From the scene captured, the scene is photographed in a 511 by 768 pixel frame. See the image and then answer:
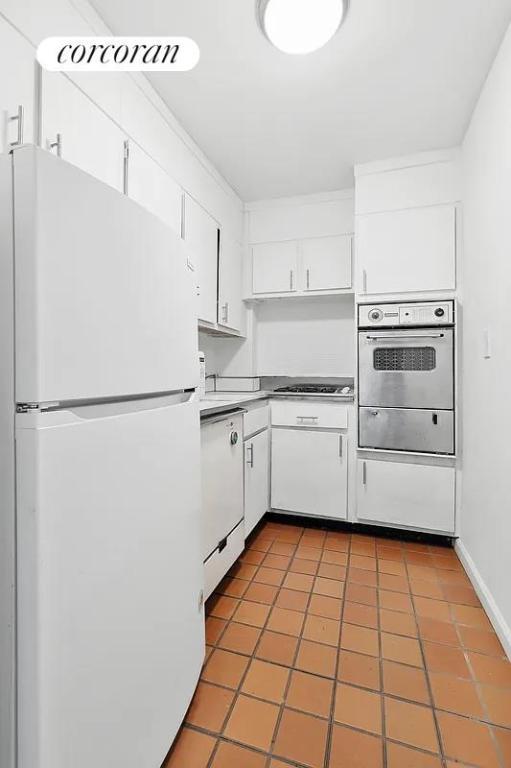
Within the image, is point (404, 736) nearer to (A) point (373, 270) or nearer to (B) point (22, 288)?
(B) point (22, 288)

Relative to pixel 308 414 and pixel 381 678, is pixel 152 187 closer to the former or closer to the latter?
pixel 308 414

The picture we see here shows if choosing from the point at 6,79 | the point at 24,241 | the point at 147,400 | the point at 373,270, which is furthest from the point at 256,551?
the point at 6,79

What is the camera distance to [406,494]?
2314 mm

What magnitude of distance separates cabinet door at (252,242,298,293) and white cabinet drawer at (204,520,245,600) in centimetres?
178

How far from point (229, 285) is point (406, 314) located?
48.9 inches

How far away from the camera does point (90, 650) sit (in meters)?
0.68

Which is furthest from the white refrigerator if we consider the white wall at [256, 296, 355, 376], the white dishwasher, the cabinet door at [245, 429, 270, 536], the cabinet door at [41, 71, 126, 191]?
the white wall at [256, 296, 355, 376]

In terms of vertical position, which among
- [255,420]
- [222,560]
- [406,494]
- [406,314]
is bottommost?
[222,560]

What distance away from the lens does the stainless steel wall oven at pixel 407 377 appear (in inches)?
87.3

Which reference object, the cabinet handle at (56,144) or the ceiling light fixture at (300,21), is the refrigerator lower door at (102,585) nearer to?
the cabinet handle at (56,144)

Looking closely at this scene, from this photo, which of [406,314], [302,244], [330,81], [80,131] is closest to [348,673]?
[406,314]

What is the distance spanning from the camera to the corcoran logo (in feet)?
4.05

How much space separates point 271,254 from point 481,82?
1.57 meters

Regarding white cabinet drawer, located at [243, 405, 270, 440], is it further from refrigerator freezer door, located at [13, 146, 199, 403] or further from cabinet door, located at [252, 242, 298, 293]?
refrigerator freezer door, located at [13, 146, 199, 403]
